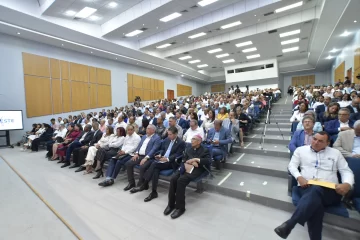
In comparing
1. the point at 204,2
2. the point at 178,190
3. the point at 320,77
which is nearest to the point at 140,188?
the point at 178,190

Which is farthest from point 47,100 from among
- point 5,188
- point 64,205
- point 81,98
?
point 64,205

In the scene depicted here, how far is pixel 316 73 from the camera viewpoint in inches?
696

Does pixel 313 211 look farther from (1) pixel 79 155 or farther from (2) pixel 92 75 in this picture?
(2) pixel 92 75

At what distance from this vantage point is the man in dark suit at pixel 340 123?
298 centimetres

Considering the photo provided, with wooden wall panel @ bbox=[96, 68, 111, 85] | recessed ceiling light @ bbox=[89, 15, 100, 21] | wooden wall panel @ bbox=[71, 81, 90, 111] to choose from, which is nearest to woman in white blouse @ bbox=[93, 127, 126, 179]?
recessed ceiling light @ bbox=[89, 15, 100, 21]

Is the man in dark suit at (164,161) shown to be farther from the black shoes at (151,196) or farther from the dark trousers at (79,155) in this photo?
the dark trousers at (79,155)

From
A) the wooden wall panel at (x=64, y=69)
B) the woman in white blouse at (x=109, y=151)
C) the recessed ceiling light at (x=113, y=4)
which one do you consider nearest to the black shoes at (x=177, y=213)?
the woman in white blouse at (x=109, y=151)

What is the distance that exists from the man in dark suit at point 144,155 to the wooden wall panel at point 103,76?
922cm

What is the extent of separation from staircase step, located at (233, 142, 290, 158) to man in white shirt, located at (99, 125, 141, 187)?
222cm

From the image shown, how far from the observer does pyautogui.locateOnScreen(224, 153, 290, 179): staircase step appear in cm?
301

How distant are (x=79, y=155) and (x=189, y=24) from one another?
7916 millimetres

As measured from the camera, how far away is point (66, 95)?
969 cm

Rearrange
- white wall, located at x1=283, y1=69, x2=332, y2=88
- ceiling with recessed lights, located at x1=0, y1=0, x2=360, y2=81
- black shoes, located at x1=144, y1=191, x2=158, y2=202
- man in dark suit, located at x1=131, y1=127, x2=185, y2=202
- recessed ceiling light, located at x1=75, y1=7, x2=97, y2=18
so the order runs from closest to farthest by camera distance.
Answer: black shoes, located at x1=144, y1=191, x2=158, y2=202
man in dark suit, located at x1=131, y1=127, x2=185, y2=202
ceiling with recessed lights, located at x1=0, y1=0, x2=360, y2=81
recessed ceiling light, located at x1=75, y1=7, x2=97, y2=18
white wall, located at x1=283, y1=69, x2=332, y2=88

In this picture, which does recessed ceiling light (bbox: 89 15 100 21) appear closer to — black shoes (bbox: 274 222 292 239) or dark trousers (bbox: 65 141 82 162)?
dark trousers (bbox: 65 141 82 162)
